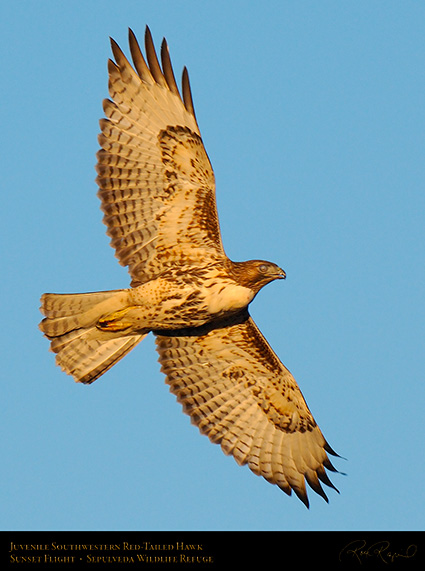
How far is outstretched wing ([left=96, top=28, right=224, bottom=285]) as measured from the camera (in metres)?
14.4

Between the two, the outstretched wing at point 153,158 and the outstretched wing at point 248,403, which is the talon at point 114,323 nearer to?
the outstretched wing at point 153,158

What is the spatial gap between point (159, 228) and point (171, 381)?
7.49 feet

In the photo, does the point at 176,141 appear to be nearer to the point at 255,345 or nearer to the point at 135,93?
the point at 135,93

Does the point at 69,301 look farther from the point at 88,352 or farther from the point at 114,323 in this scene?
the point at 88,352

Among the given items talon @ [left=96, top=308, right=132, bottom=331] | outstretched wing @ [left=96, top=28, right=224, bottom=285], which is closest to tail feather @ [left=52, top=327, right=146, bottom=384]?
talon @ [left=96, top=308, right=132, bottom=331]

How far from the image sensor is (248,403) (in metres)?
16.0

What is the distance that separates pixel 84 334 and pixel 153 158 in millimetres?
2398

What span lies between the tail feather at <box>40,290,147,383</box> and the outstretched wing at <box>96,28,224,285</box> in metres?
0.85

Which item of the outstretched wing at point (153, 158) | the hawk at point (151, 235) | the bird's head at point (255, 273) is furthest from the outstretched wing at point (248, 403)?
the outstretched wing at point (153, 158)

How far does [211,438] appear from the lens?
620 inches

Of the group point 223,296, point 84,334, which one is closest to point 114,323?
point 84,334

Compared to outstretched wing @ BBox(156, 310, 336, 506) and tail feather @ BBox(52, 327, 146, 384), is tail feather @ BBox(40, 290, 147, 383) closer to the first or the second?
tail feather @ BBox(52, 327, 146, 384)

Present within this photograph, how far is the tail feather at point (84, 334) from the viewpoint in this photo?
14.5 m
